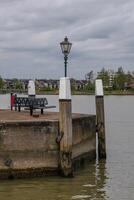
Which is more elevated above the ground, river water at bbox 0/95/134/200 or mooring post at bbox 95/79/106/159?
mooring post at bbox 95/79/106/159

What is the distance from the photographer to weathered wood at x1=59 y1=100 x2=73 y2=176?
67.8 feet

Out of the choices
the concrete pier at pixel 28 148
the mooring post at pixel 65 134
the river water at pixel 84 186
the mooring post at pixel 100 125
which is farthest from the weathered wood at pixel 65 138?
the mooring post at pixel 100 125

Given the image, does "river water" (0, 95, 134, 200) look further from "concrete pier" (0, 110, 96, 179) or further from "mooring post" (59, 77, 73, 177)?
"mooring post" (59, 77, 73, 177)

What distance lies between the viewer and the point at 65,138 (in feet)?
67.7

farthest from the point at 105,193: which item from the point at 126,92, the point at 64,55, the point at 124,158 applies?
the point at 126,92

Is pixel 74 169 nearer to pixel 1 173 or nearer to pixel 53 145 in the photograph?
pixel 53 145

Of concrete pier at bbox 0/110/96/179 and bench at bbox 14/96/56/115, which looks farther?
bench at bbox 14/96/56/115

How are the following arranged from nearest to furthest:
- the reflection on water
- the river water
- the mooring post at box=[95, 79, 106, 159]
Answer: the reflection on water < the river water < the mooring post at box=[95, 79, 106, 159]

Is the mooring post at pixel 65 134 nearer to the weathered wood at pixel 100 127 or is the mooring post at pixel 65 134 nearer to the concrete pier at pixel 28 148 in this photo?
the concrete pier at pixel 28 148

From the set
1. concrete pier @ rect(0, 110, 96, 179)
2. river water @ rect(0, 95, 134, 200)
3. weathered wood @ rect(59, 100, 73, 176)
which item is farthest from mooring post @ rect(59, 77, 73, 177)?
river water @ rect(0, 95, 134, 200)

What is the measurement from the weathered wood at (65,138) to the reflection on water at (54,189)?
1.85ft

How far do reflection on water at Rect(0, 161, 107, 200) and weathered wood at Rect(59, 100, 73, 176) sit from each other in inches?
22.2

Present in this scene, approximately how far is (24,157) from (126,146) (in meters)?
14.7

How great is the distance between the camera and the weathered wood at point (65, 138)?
67.8ft
